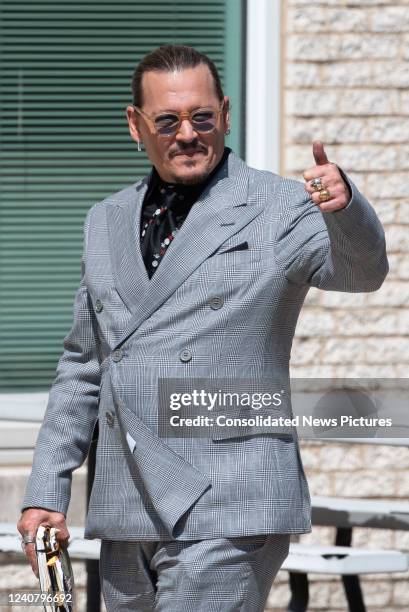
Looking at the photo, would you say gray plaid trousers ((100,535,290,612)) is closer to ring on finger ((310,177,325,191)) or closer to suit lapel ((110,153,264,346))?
suit lapel ((110,153,264,346))

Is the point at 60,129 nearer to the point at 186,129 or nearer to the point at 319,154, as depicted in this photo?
the point at 186,129

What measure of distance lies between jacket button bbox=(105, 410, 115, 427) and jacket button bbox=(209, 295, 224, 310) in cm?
36

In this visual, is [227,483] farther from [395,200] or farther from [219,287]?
[395,200]

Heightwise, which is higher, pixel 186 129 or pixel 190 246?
pixel 186 129

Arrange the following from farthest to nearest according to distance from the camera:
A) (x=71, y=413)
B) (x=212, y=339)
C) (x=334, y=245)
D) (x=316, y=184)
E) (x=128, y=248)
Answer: (x=71, y=413) < (x=128, y=248) < (x=212, y=339) < (x=334, y=245) < (x=316, y=184)

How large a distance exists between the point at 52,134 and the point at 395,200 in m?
1.64

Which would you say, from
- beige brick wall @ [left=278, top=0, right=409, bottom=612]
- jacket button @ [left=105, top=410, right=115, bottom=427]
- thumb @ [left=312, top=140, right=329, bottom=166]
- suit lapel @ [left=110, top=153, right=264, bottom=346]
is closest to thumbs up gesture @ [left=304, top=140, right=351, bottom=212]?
thumb @ [left=312, top=140, right=329, bottom=166]

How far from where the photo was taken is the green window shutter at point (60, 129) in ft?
20.4

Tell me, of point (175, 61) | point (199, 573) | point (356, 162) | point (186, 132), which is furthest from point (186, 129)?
point (356, 162)

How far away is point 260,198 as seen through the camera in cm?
309

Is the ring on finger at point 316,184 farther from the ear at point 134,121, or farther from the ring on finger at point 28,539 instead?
the ring on finger at point 28,539

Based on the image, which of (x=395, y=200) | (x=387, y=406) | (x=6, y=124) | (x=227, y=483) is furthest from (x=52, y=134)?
(x=227, y=483)

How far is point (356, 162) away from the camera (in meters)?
6.22

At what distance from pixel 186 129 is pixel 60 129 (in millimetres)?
3341
